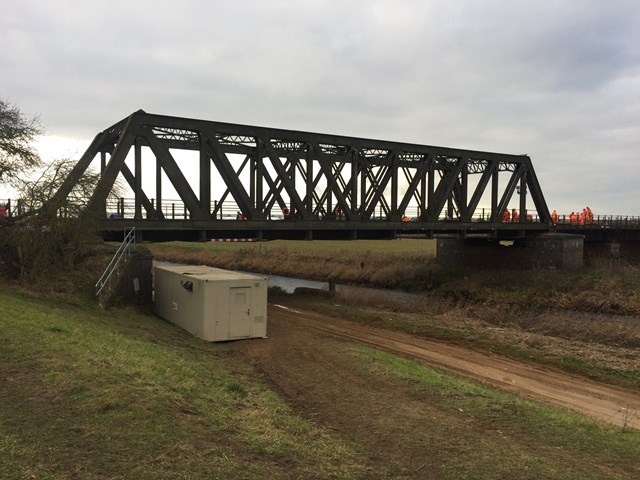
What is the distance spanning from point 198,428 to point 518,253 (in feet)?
147

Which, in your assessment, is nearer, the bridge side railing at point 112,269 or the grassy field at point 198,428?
the grassy field at point 198,428

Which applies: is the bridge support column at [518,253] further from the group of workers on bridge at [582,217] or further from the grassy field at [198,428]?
the grassy field at [198,428]

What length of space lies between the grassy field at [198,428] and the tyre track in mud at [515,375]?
3066 mm

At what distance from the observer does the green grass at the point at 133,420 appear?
204 inches

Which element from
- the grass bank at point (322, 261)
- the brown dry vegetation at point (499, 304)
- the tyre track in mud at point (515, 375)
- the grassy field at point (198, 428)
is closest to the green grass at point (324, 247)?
the grass bank at point (322, 261)

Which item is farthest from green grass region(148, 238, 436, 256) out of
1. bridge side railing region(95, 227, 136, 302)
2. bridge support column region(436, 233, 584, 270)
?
bridge side railing region(95, 227, 136, 302)

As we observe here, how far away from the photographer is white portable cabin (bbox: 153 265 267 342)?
54.1 feet

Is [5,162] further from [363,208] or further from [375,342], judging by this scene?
[363,208]

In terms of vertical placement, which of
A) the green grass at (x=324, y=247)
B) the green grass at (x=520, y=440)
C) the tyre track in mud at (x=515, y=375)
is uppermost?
the green grass at (x=324, y=247)

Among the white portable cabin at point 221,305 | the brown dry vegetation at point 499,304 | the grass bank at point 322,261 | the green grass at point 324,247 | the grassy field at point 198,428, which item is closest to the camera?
the grassy field at point 198,428

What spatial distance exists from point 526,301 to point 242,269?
36221mm

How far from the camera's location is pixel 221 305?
658 inches

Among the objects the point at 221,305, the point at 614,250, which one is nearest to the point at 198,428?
the point at 221,305

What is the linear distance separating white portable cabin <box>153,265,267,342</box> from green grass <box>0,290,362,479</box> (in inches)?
210
